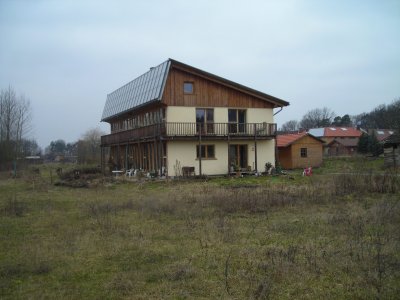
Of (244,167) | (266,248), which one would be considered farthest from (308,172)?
(266,248)

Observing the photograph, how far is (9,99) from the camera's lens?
5062 centimetres

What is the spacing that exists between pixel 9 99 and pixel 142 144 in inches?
1058

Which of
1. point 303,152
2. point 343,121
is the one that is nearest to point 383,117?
→ point 343,121

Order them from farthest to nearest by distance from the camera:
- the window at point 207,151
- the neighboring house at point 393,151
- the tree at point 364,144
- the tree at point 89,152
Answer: the tree at point 364,144
the tree at point 89,152
the neighboring house at point 393,151
the window at point 207,151

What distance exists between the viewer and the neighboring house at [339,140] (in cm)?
7288

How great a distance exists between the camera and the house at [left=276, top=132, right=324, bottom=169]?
36750 mm

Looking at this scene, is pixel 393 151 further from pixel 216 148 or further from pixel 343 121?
pixel 343 121

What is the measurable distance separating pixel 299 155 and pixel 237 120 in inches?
374

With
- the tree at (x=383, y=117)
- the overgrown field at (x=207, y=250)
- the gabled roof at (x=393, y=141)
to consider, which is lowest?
the overgrown field at (x=207, y=250)

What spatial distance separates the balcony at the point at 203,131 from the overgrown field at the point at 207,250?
13824mm

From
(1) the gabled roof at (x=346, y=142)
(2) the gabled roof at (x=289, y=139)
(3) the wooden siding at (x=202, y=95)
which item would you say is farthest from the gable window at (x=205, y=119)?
(1) the gabled roof at (x=346, y=142)

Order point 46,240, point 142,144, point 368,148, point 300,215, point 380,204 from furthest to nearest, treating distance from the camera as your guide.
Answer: point 368,148 < point 142,144 < point 380,204 < point 300,215 < point 46,240

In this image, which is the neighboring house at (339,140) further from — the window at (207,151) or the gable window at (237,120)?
the window at (207,151)

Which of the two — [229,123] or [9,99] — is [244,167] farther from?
[9,99]
